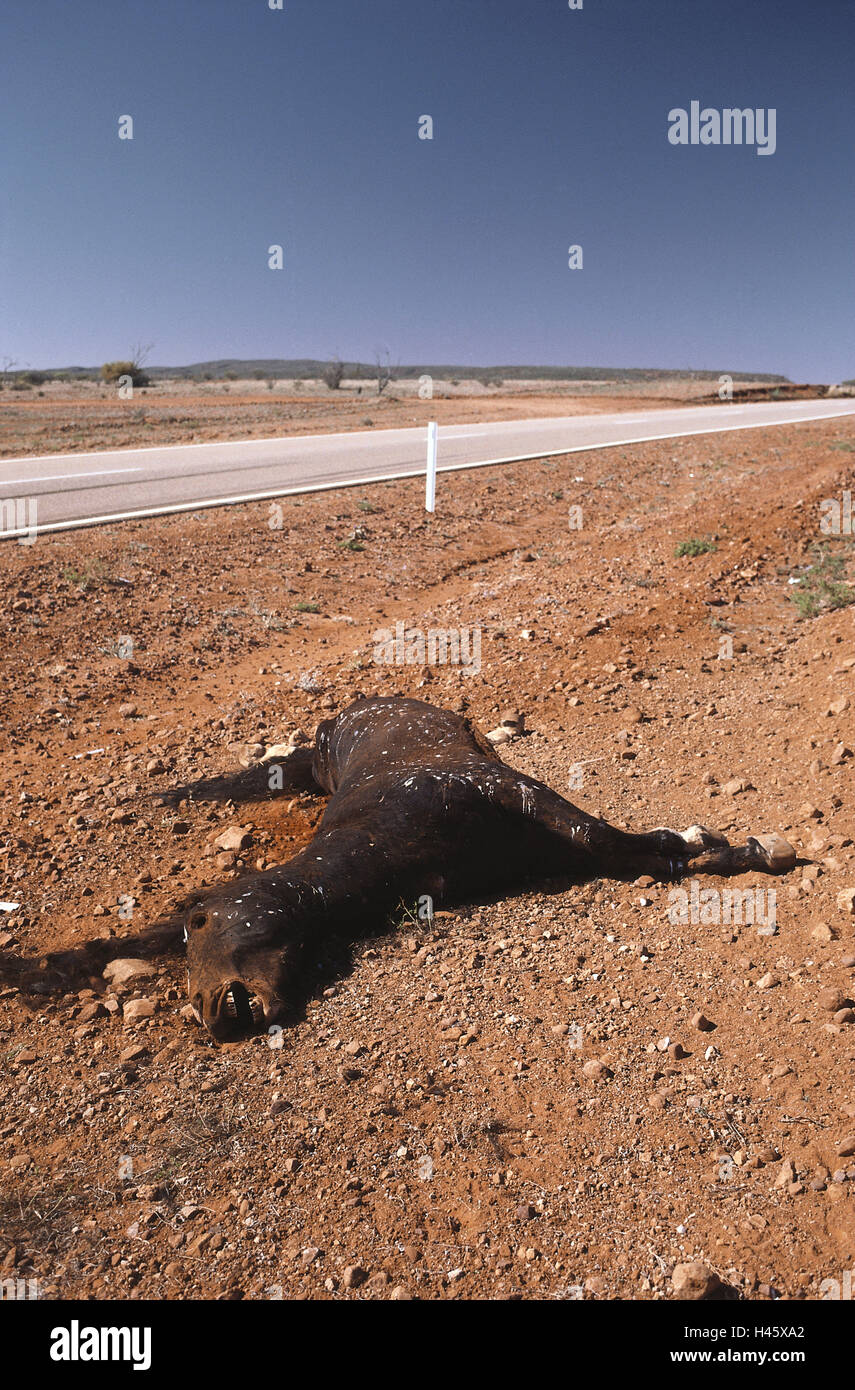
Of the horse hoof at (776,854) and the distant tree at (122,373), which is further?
the distant tree at (122,373)

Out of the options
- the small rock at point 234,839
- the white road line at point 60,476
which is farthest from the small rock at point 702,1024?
the white road line at point 60,476

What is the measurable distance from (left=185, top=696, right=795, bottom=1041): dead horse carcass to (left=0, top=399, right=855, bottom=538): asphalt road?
717 cm

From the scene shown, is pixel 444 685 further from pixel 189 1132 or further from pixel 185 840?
pixel 189 1132

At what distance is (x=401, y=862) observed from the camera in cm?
422

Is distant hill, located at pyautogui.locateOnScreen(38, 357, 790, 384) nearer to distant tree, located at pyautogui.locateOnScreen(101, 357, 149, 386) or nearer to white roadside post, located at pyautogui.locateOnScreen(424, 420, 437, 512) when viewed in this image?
distant tree, located at pyautogui.locateOnScreen(101, 357, 149, 386)

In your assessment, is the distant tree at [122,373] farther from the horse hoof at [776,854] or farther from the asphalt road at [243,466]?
the horse hoof at [776,854]

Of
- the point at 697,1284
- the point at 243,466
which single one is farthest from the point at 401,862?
the point at 243,466

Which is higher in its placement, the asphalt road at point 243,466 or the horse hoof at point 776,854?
the asphalt road at point 243,466

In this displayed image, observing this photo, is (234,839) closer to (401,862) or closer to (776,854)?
(401,862)

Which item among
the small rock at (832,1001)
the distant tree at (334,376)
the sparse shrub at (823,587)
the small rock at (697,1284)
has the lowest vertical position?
the small rock at (697,1284)

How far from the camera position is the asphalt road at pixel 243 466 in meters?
11.8

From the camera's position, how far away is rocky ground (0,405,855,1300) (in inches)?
107
